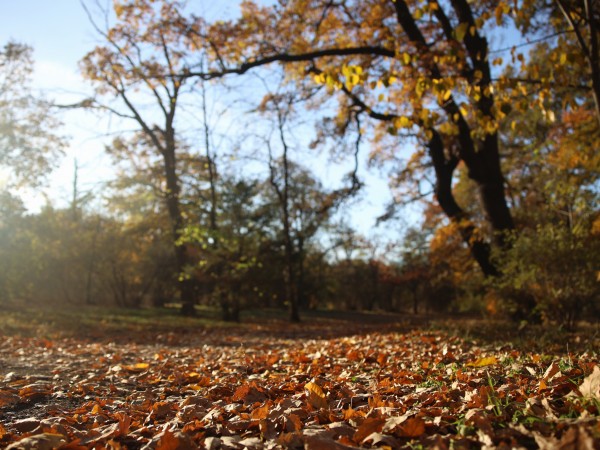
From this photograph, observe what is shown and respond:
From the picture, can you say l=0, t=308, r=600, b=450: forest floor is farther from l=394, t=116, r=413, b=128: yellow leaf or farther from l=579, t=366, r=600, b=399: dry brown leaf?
l=394, t=116, r=413, b=128: yellow leaf

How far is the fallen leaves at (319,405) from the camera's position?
204 centimetres

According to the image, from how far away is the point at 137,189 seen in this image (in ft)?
67.1

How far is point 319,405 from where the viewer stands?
2.71m

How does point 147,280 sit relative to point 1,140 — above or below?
below

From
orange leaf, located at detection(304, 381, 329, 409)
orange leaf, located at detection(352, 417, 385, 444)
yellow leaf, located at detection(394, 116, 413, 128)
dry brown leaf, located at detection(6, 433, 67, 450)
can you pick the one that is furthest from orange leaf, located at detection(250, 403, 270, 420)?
yellow leaf, located at detection(394, 116, 413, 128)

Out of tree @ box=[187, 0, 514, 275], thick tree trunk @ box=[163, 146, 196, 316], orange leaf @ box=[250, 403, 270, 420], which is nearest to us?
orange leaf @ box=[250, 403, 270, 420]

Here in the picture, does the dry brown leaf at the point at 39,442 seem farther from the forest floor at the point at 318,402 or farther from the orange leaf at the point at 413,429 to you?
the orange leaf at the point at 413,429

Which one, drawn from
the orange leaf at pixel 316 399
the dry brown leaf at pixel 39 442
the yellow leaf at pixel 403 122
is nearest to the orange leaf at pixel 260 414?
the orange leaf at pixel 316 399

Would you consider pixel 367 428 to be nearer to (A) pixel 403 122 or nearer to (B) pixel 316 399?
(B) pixel 316 399

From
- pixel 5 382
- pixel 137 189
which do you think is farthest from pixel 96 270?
pixel 5 382

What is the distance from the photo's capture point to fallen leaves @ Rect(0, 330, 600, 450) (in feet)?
6.70

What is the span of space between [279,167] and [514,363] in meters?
15.8

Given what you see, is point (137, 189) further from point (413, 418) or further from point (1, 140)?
point (413, 418)

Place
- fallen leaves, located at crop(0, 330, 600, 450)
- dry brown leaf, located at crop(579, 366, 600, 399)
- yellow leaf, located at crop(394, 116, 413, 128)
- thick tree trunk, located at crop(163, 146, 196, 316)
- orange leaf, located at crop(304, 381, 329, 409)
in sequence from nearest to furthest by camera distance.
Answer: fallen leaves, located at crop(0, 330, 600, 450) < dry brown leaf, located at crop(579, 366, 600, 399) < orange leaf, located at crop(304, 381, 329, 409) < yellow leaf, located at crop(394, 116, 413, 128) < thick tree trunk, located at crop(163, 146, 196, 316)
